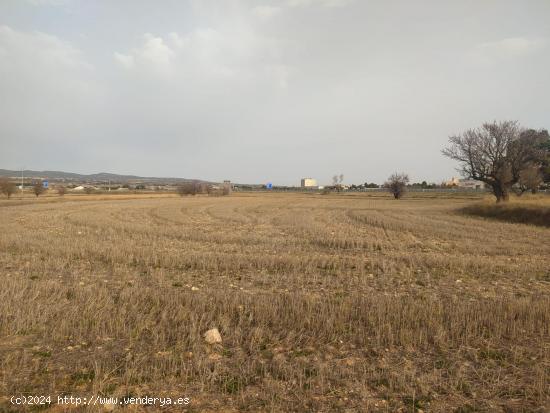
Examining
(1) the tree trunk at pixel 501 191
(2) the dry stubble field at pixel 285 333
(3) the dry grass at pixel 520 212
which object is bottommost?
(2) the dry stubble field at pixel 285 333

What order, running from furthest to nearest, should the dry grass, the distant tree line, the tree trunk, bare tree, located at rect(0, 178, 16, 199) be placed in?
the distant tree line → bare tree, located at rect(0, 178, 16, 199) → the tree trunk → the dry grass

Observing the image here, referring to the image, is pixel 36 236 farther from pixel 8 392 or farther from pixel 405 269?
pixel 405 269

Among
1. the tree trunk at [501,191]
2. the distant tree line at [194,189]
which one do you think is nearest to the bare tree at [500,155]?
the tree trunk at [501,191]

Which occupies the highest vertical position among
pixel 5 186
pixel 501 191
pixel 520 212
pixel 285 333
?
pixel 501 191

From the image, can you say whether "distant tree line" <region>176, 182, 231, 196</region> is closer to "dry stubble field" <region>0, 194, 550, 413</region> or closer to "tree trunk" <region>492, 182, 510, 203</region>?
"tree trunk" <region>492, 182, 510, 203</region>

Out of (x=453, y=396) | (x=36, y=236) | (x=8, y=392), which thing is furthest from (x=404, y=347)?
(x=36, y=236)

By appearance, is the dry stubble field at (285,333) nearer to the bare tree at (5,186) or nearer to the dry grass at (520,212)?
the dry grass at (520,212)

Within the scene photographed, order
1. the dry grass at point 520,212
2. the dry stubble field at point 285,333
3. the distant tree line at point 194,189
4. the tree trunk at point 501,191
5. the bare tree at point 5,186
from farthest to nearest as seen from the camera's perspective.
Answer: the distant tree line at point 194,189, the bare tree at point 5,186, the tree trunk at point 501,191, the dry grass at point 520,212, the dry stubble field at point 285,333

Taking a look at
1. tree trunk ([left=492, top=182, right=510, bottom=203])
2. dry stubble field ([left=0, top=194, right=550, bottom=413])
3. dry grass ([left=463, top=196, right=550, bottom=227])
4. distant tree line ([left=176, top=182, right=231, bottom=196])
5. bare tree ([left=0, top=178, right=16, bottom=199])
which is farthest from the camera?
distant tree line ([left=176, top=182, right=231, bottom=196])

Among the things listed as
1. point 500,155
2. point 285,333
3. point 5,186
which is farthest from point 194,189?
point 285,333

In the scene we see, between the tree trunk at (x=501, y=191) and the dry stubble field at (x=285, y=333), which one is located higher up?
the tree trunk at (x=501, y=191)

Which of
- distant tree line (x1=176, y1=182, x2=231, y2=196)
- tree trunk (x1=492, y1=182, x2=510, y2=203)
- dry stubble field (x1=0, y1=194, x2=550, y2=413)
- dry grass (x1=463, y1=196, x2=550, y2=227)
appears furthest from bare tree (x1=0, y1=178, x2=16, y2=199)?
tree trunk (x1=492, y1=182, x2=510, y2=203)

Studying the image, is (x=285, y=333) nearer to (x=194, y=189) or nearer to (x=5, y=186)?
(x=5, y=186)

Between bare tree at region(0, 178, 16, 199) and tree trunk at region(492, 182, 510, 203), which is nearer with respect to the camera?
tree trunk at region(492, 182, 510, 203)
